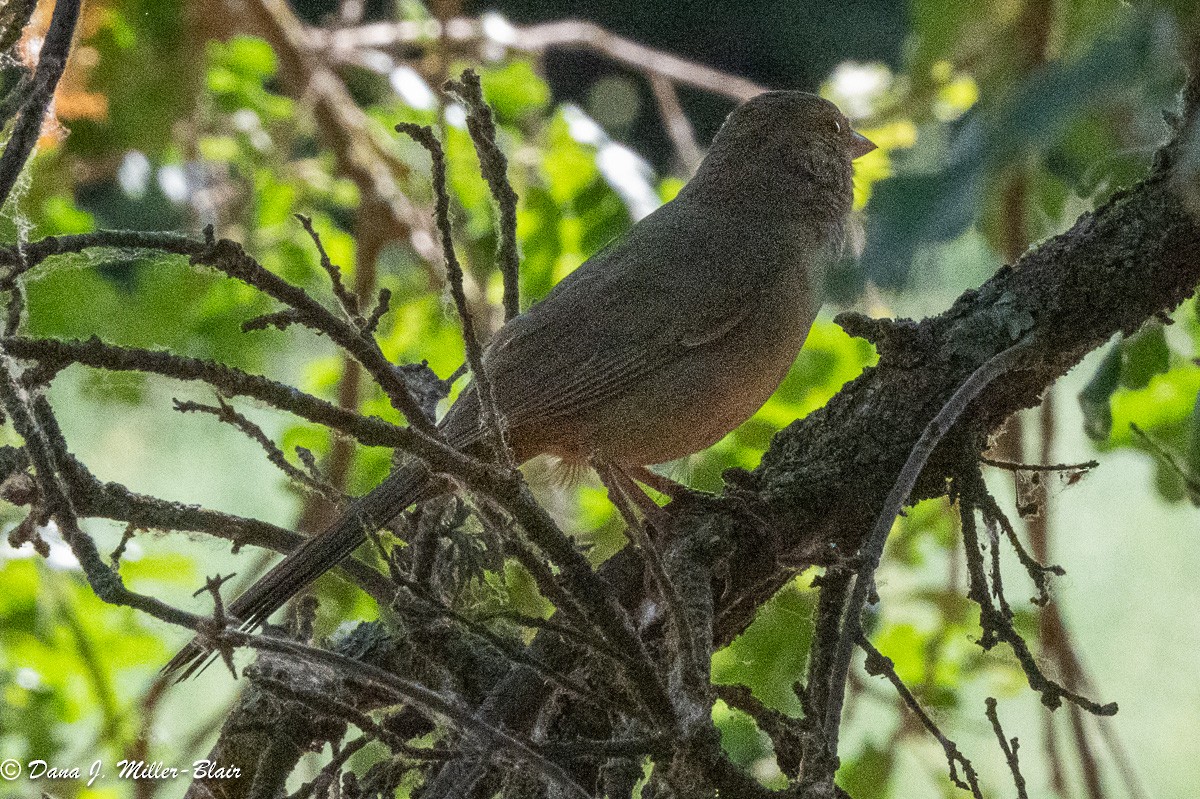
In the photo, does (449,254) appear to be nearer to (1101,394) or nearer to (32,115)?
(32,115)

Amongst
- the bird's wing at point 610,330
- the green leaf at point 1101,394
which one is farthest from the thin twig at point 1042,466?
the bird's wing at point 610,330

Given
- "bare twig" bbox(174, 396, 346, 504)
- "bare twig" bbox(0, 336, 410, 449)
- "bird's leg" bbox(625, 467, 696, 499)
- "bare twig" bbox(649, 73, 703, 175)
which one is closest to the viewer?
"bare twig" bbox(0, 336, 410, 449)

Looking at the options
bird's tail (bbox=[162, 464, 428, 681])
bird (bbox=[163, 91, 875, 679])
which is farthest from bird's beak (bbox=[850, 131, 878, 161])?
bird's tail (bbox=[162, 464, 428, 681])

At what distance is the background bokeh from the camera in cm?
275

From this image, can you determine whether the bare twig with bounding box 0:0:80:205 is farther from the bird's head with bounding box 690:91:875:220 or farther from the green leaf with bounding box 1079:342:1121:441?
the bird's head with bounding box 690:91:875:220

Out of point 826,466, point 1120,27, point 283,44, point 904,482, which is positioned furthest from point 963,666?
point 283,44

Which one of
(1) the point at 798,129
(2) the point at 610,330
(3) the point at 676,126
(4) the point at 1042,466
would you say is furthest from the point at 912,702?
(3) the point at 676,126

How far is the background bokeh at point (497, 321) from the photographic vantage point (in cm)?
275

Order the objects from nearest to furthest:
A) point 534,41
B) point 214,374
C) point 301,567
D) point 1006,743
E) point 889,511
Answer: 1. point 214,374
2. point 889,511
3. point 1006,743
4. point 301,567
5. point 534,41

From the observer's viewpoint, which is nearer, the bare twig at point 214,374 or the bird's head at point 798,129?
the bare twig at point 214,374

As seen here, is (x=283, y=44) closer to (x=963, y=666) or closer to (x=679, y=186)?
(x=679, y=186)

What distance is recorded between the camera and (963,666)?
3.97 m

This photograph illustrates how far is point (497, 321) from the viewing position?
198 inches

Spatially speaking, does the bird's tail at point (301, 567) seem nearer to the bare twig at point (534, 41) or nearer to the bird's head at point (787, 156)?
the bird's head at point (787, 156)
